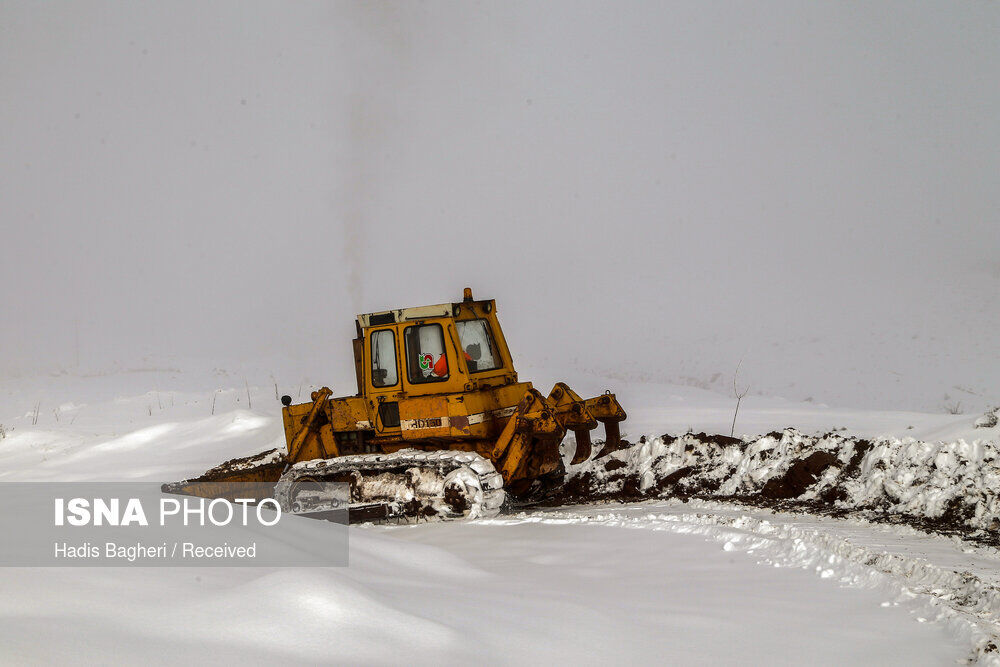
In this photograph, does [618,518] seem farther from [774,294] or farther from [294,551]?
[774,294]

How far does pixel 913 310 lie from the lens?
120 ft

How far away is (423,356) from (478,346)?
73 centimetres

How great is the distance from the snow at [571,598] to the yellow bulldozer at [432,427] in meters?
0.52

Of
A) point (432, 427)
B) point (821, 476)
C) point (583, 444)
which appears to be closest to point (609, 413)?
point (583, 444)

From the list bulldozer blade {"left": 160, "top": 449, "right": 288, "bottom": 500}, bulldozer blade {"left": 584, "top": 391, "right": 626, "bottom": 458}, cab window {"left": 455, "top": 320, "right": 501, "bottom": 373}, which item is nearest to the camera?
cab window {"left": 455, "top": 320, "right": 501, "bottom": 373}

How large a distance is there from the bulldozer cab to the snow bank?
101 inches

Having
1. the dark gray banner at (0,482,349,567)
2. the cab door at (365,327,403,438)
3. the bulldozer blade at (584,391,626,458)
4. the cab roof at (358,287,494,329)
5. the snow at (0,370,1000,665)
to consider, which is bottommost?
the snow at (0,370,1000,665)

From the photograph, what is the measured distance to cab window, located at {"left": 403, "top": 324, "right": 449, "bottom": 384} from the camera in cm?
1024

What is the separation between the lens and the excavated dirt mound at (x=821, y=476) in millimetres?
8500

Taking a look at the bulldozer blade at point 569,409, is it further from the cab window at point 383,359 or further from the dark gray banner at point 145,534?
the dark gray banner at point 145,534

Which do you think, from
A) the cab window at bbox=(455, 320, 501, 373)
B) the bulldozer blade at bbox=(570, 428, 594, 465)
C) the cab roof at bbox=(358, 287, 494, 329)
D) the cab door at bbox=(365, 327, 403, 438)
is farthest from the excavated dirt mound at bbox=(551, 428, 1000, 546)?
the cab roof at bbox=(358, 287, 494, 329)

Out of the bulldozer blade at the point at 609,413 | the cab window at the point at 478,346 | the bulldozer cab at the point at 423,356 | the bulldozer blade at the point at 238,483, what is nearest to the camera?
the bulldozer cab at the point at 423,356

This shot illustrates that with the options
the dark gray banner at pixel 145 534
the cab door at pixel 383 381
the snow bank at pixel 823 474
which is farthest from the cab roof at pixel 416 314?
the dark gray banner at pixel 145 534

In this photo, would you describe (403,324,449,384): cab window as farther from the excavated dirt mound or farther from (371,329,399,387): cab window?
the excavated dirt mound
